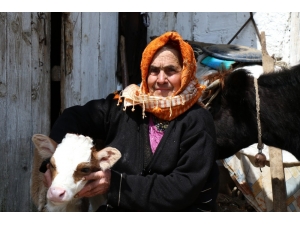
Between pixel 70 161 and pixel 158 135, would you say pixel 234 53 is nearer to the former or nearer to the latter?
pixel 158 135

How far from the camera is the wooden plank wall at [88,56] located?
17.1 ft

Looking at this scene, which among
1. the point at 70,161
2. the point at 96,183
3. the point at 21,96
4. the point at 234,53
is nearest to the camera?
the point at 70,161

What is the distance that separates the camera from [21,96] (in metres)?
4.86

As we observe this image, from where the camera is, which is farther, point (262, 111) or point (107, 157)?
point (262, 111)

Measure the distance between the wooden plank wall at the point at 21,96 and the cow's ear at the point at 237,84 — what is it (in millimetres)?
1894

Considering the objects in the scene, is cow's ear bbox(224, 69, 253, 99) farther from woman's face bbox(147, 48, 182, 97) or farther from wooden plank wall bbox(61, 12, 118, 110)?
wooden plank wall bbox(61, 12, 118, 110)

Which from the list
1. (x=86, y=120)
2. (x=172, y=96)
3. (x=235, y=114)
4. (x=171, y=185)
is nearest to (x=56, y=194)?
(x=171, y=185)

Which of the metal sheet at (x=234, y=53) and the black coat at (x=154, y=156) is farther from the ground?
the metal sheet at (x=234, y=53)

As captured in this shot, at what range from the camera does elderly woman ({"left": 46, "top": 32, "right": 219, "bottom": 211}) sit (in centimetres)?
323

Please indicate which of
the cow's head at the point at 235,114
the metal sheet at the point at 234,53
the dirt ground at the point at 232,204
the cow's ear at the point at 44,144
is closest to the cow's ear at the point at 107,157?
the cow's ear at the point at 44,144

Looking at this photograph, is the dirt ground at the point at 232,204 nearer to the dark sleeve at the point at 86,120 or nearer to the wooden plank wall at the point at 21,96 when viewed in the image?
the wooden plank wall at the point at 21,96

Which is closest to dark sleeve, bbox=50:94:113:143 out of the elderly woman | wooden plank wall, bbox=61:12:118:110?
the elderly woman

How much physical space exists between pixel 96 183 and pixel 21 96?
2067 millimetres
